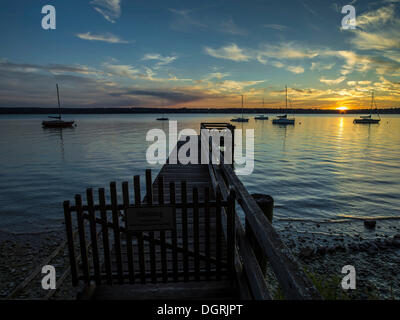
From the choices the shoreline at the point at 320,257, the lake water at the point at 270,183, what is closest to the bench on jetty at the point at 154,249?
the shoreline at the point at 320,257

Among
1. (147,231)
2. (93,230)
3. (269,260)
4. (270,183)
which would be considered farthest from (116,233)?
(270,183)

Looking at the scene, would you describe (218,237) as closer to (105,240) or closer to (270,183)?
(105,240)

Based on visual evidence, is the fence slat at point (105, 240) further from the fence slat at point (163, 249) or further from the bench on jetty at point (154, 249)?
the fence slat at point (163, 249)

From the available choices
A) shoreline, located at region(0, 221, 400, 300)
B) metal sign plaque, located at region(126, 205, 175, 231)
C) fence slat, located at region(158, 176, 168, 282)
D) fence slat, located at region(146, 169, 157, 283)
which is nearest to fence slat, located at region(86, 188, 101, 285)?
metal sign plaque, located at region(126, 205, 175, 231)

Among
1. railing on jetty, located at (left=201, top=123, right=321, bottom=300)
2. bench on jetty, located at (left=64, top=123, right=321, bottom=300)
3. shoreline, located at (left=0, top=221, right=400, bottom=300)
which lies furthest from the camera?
shoreline, located at (left=0, top=221, right=400, bottom=300)

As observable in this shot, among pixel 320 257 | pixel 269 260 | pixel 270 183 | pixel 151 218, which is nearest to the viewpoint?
pixel 269 260

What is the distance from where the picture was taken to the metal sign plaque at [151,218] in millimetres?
3562

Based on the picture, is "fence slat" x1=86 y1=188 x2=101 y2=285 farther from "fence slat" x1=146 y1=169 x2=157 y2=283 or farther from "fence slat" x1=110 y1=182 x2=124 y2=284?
"fence slat" x1=146 y1=169 x2=157 y2=283

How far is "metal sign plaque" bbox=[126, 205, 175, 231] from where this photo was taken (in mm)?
3562

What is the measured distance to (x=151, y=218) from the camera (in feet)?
11.8

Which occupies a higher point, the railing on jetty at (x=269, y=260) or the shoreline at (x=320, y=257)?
the railing on jetty at (x=269, y=260)

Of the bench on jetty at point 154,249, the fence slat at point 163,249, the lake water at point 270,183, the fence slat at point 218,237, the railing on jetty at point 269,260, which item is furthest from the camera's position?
the lake water at point 270,183
